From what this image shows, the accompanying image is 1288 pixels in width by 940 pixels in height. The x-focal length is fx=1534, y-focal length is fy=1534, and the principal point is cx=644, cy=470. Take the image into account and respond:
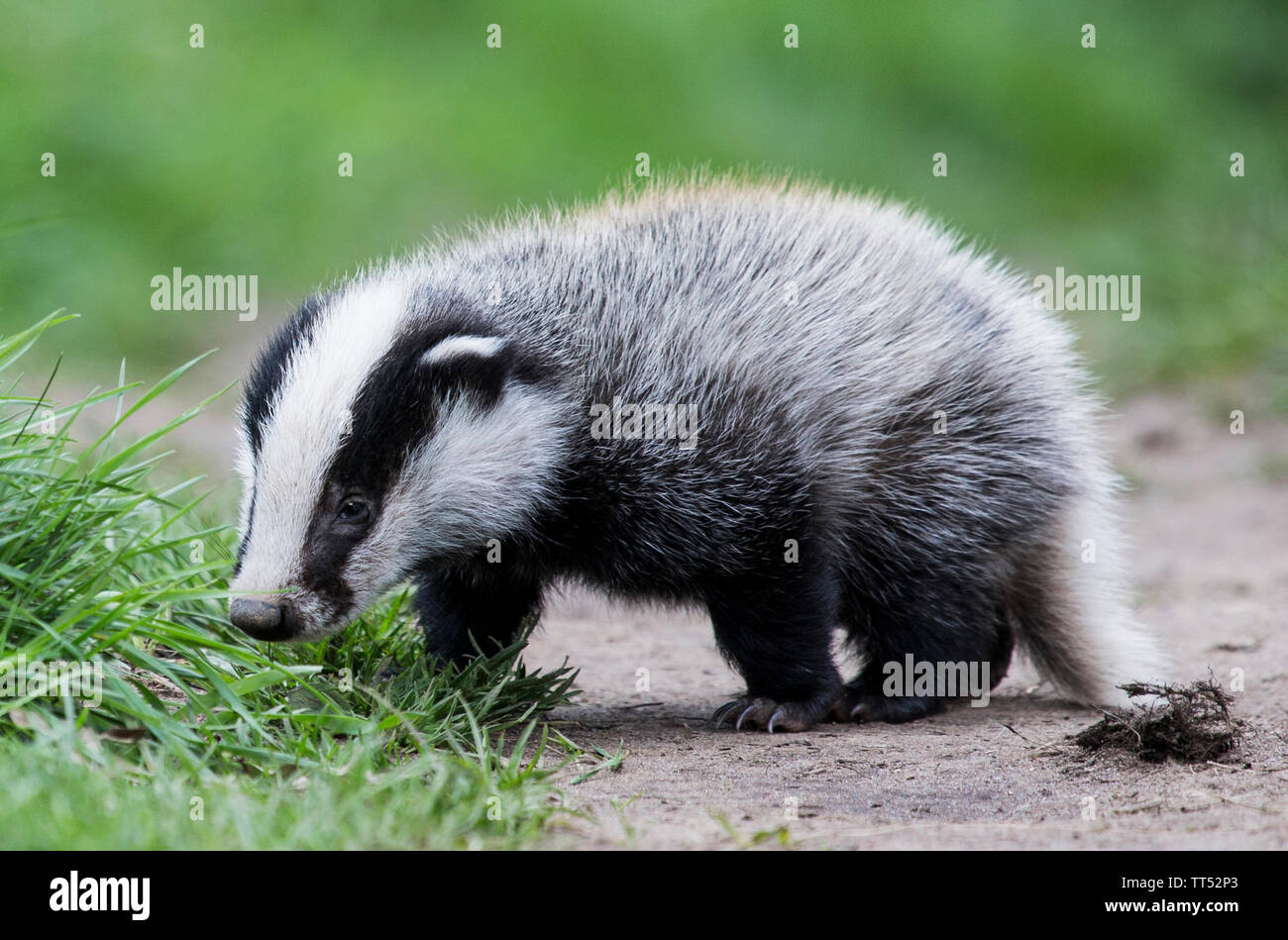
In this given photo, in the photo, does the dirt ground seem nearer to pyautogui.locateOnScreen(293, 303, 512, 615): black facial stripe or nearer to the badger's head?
the badger's head

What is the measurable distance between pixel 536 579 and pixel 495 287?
3.90 ft

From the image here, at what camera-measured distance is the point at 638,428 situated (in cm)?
588

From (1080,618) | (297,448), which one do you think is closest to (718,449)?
(297,448)

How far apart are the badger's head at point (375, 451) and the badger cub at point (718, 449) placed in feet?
0.03

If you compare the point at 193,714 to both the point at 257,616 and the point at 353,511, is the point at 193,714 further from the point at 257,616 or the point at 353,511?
the point at 353,511

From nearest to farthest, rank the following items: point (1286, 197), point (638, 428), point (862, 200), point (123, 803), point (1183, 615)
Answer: point (123, 803)
point (638, 428)
point (862, 200)
point (1183, 615)
point (1286, 197)

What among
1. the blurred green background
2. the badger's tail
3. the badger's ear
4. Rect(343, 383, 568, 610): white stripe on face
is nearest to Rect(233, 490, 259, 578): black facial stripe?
Rect(343, 383, 568, 610): white stripe on face

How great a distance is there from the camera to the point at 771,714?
6.04 m

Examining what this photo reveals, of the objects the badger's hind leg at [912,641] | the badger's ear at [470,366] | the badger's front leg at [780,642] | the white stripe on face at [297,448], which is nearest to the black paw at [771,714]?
the badger's front leg at [780,642]

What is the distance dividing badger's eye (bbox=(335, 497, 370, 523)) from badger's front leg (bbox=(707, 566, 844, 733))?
143 centimetres

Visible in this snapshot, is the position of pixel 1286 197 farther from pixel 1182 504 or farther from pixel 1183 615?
pixel 1183 615

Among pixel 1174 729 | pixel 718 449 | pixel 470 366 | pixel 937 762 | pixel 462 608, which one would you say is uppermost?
pixel 470 366

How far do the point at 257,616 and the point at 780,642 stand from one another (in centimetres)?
204

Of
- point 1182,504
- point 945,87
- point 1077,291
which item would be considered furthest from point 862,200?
point 945,87
